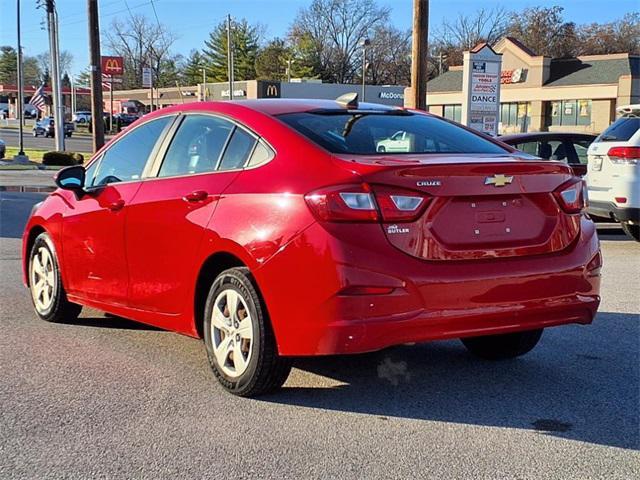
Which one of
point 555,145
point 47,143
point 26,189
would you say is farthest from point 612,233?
point 47,143

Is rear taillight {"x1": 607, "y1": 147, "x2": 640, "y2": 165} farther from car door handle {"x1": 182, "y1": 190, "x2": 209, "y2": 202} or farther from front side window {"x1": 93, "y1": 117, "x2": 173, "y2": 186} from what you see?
car door handle {"x1": 182, "y1": 190, "x2": 209, "y2": 202}

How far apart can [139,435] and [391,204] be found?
1693mm

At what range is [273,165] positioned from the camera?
13.9 ft

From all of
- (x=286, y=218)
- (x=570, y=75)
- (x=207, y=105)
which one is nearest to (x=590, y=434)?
(x=286, y=218)

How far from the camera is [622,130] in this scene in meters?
10.3

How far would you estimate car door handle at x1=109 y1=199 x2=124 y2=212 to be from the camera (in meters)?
5.23

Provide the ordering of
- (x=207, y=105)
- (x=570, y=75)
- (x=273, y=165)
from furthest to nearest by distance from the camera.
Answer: (x=570, y=75) < (x=207, y=105) < (x=273, y=165)

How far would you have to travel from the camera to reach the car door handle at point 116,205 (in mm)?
5227

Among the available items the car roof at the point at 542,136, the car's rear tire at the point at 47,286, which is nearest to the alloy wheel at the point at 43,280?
the car's rear tire at the point at 47,286

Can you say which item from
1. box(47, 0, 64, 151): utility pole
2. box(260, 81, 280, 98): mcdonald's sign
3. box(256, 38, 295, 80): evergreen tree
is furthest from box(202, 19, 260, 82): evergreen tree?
box(47, 0, 64, 151): utility pole

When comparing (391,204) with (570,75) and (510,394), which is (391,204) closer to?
(510,394)

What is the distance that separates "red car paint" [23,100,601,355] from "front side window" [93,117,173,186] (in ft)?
2.28

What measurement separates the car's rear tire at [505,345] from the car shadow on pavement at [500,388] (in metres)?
0.07

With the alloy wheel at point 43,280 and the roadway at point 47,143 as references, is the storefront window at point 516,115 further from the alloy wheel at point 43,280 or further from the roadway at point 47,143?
the alloy wheel at point 43,280
